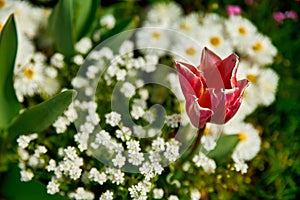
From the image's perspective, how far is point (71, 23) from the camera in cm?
146

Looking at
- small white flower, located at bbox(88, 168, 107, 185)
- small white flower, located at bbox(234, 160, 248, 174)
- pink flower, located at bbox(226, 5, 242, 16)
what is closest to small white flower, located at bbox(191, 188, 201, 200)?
small white flower, located at bbox(234, 160, 248, 174)

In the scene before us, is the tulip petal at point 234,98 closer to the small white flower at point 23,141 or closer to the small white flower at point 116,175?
the small white flower at point 116,175

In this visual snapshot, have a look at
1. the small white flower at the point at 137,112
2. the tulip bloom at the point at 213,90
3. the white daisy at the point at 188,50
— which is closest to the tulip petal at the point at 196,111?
the tulip bloom at the point at 213,90

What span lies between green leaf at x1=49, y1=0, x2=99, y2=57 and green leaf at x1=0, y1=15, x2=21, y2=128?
20 centimetres

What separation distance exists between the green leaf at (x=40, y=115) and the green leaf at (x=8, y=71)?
0.04 meters

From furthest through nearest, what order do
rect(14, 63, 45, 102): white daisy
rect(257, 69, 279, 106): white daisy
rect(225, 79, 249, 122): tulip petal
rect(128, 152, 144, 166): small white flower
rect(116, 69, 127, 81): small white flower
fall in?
rect(257, 69, 279, 106): white daisy → rect(14, 63, 45, 102): white daisy → rect(116, 69, 127, 81): small white flower → rect(128, 152, 144, 166): small white flower → rect(225, 79, 249, 122): tulip petal

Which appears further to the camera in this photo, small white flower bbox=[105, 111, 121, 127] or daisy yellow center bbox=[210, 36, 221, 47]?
daisy yellow center bbox=[210, 36, 221, 47]

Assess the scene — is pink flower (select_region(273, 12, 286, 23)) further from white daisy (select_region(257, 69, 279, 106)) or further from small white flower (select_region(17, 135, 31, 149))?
small white flower (select_region(17, 135, 31, 149))

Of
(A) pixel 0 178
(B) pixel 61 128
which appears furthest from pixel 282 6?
(A) pixel 0 178

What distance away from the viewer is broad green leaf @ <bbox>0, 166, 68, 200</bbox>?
4.17ft

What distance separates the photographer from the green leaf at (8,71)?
1248mm

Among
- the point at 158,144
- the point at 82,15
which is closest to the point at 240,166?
the point at 158,144

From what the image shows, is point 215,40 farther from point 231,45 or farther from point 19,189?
point 19,189

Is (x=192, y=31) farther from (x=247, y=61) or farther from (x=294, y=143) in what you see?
(x=294, y=143)
